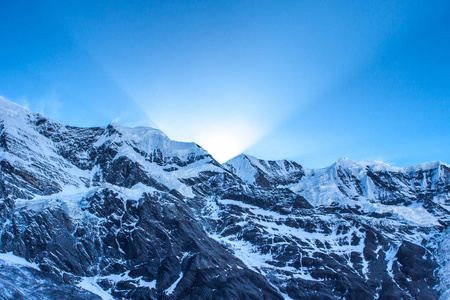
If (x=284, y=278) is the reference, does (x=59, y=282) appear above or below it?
below

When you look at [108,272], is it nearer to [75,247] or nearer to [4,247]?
[75,247]

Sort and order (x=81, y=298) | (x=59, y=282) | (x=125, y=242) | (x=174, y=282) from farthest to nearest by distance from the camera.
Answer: (x=125, y=242)
(x=174, y=282)
(x=59, y=282)
(x=81, y=298)

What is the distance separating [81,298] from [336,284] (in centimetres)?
12039

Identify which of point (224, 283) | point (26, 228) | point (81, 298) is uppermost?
point (26, 228)

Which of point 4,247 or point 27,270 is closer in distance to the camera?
point 27,270

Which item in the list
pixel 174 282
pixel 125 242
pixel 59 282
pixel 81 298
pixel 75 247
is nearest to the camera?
pixel 81 298

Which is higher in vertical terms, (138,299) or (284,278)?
(284,278)

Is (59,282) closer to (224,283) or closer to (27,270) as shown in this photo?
(27,270)

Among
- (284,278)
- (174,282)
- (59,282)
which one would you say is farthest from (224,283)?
(59,282)

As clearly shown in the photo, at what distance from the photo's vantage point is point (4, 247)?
573 feet

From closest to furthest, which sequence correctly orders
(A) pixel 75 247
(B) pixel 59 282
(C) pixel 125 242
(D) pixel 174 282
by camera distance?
1. (B) pixel 59 282
2. (D) pixel 174 282
3. (A) pixel 75 247
4. (C) pixel 125 242

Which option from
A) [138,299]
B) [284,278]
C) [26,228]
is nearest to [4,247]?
[26,228]

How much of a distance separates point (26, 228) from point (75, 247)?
25582mm

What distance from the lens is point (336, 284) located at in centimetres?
19275
